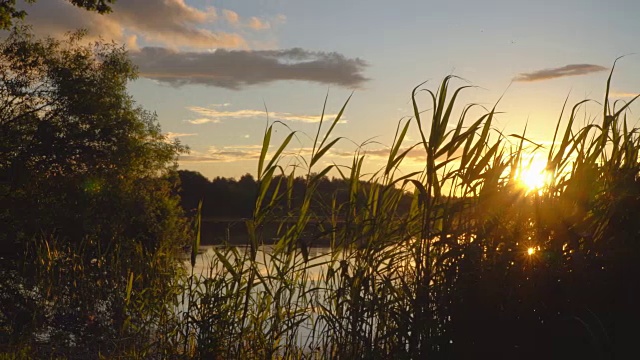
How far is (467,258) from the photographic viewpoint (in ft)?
13.2

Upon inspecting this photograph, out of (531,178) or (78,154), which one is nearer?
(531,178)

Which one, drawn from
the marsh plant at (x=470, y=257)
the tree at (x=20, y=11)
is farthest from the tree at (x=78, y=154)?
the marsh plant at (x=470, y=257)

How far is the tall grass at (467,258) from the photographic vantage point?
392 centimetres

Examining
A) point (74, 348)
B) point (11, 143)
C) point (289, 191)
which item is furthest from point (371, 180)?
point (11, 143)

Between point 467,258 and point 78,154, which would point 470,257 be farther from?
point 78,154

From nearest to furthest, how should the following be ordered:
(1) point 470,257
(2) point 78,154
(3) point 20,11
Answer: (1) point 470,257 < (3) point 20,11 < (2) point 78,154

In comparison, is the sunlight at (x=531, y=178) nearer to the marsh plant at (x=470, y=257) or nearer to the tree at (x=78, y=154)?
the marsh plant at (x=470, y=257)

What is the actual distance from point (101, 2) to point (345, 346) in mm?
13242

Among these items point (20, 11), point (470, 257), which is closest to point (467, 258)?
A: point (470, 257)

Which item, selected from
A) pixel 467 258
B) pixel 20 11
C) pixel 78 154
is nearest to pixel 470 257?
pixel 467 258

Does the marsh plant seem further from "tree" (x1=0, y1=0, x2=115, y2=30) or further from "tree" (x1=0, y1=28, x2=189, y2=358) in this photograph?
"tree" (x1=0, y1=28, x2=189, y2=358)

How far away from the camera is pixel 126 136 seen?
86.2 feet

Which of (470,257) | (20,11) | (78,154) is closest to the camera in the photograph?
(470,257)

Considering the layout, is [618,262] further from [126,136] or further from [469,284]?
[126,136]
